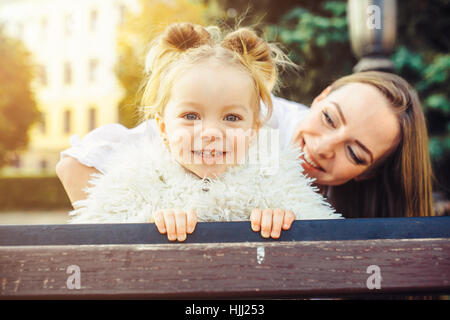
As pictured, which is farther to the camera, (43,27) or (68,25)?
(43,27)

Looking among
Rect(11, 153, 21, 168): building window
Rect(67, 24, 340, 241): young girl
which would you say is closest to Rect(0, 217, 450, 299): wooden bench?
Rect(67, 24, 340, 241): young girl

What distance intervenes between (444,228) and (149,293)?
0.73 meters

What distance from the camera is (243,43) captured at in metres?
1.66

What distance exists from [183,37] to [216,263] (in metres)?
1.02

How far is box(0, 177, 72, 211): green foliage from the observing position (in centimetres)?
1789

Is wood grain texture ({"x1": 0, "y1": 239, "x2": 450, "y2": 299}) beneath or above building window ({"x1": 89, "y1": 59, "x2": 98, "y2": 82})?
beneath

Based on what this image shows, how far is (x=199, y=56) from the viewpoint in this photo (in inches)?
62.8

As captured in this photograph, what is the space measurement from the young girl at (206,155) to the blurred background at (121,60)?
264mm

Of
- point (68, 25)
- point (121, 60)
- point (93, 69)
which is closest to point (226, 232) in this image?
point (121, 60)

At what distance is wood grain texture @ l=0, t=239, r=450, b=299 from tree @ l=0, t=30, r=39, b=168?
59.7 feet

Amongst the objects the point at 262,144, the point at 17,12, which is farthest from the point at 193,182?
the point at 17,12

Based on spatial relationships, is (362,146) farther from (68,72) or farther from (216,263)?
(68,72)

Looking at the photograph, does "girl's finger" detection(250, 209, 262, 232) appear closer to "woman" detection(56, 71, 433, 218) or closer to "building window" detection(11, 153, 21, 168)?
"woman" detection(56, 71, 433, 218)

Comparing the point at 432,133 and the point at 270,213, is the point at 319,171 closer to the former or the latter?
the point at 270,213
